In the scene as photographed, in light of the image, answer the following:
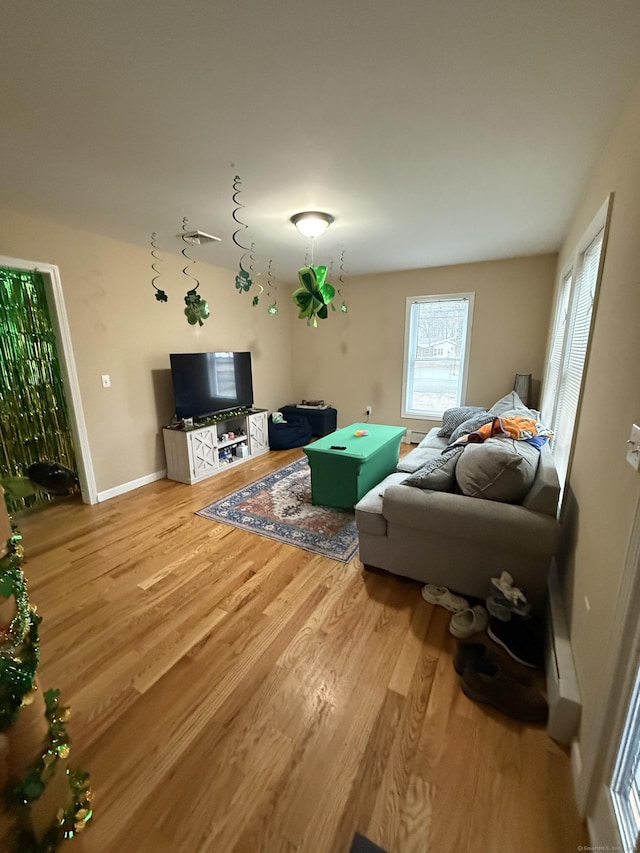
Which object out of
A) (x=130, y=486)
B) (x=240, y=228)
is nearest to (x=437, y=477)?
(x=240, y=228)

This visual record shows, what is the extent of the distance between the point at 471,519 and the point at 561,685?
2.35 ft

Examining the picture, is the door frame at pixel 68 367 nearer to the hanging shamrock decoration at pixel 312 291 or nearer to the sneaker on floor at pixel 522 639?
the hanging shamrock decoration at pixel 312 291

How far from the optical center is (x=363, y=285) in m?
5.00

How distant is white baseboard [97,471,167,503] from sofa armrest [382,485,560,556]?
112 inches

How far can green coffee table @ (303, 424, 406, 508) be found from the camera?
2822 millimetres

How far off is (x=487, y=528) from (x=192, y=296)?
2.94 m

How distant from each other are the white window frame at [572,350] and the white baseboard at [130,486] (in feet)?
12.3

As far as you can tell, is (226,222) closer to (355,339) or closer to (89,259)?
(89,259)

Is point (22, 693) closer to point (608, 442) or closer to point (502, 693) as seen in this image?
point (502, 693)

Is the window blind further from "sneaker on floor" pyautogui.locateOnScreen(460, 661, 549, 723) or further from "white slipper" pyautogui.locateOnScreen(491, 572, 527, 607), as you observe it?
"sneaker on floor" pyautogui.locateOnScreen(460, 661, 549, 723)

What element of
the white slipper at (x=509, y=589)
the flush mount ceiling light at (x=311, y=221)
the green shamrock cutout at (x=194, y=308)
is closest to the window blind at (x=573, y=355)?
the white slipper at (x=509, y=589)

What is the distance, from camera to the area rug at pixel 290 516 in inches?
101

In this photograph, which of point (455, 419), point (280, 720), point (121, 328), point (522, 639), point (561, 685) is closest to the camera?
point (561, 685)

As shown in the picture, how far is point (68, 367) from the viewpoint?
3.00 meters
